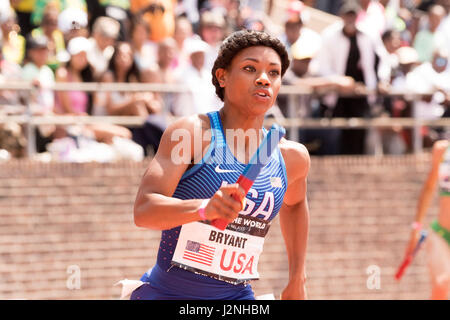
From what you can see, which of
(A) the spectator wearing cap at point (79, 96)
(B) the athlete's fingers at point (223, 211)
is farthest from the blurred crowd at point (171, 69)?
(B) the athlete's fingers at point (223, 211)

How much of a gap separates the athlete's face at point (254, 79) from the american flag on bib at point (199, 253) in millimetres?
728

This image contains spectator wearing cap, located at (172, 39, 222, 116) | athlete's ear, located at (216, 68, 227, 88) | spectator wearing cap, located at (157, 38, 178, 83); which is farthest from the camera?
spectator wearing cap, located at (157, 38, 178, 83)

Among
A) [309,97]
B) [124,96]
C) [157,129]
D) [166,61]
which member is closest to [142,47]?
[166,61]

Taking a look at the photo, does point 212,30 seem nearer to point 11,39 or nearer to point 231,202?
point 11,39

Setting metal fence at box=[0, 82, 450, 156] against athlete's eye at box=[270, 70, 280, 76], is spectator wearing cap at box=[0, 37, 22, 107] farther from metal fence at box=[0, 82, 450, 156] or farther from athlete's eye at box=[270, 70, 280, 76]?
athlete's eye at box=[270, 70, 280, 76]

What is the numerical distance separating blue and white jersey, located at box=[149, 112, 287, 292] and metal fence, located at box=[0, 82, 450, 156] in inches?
187

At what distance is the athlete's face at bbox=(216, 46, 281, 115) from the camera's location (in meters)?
4.24

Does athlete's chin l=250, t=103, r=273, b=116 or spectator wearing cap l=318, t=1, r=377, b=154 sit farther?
spectator wearing cap l=318, t=1, r=377, b=154

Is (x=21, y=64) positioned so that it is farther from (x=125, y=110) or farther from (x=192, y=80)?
(x=192, y=80)

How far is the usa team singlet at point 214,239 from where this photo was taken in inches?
166

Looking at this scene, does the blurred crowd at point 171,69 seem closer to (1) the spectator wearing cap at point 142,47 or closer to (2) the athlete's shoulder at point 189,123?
(1) the spectator wearing cap at point 142,47

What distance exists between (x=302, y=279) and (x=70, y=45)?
222 inches

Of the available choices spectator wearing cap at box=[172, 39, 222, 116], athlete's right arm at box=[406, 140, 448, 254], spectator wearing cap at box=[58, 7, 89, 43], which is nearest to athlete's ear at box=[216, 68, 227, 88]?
athlete's right arm at box=[406, 140, 448, 254]
